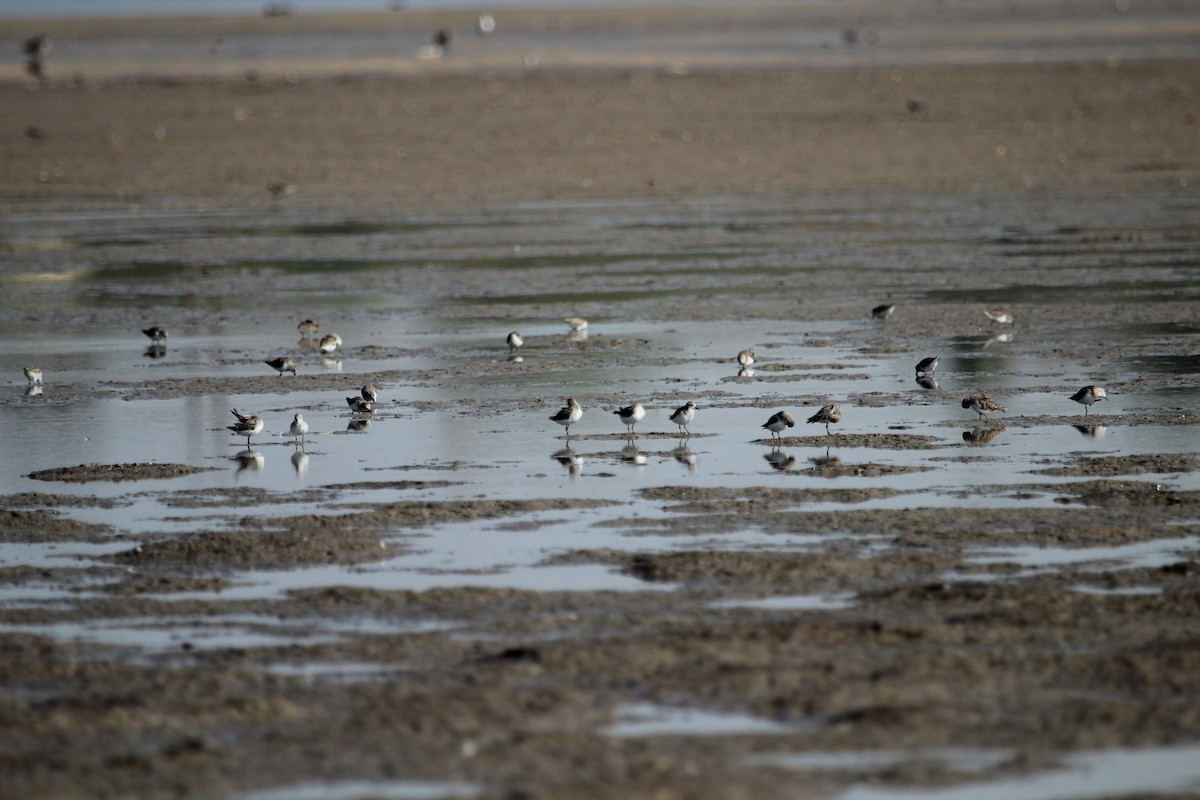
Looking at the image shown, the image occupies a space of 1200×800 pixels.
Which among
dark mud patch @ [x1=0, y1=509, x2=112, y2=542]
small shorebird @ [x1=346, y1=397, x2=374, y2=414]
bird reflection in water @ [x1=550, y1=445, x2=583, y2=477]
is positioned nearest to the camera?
dark mud patch @ [x1=0, y1=509, x2=112, y2=542]

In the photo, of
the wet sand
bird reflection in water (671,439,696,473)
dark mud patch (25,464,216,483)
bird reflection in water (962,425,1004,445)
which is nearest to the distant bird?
the wet sand

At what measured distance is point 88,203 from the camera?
3453 cm

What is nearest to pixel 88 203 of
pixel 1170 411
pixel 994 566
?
pixel 1170 411

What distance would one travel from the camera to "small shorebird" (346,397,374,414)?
616 inches

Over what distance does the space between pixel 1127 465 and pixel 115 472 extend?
7.27 metres

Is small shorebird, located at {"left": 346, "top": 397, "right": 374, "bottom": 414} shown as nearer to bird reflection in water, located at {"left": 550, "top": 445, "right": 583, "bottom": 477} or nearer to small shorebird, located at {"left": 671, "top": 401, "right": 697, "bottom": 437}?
bird reflection in water, located at {"left": 550, "top": 445, "right": 583, "bottom": 477}

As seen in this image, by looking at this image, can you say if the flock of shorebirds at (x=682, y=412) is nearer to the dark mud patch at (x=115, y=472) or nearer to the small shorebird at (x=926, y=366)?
the small shorebird at (x=926, y=366)

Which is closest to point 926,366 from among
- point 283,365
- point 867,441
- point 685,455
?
point 867,441

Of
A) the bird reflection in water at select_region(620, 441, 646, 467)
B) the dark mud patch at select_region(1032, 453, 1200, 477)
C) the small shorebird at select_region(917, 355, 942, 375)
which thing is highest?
the small shorebird at select_region(917, 355, 942, 375)

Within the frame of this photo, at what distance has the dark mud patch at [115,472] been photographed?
13266 mm

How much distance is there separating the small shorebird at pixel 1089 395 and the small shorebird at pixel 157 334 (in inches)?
388

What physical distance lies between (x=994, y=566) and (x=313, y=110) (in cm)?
3919

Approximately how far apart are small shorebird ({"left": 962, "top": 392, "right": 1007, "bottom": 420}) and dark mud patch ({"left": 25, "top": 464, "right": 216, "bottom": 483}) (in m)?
6.00

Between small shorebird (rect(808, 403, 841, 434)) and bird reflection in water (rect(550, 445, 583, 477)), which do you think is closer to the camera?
bird reflection in water (rect(550, 445, 583, 477))
